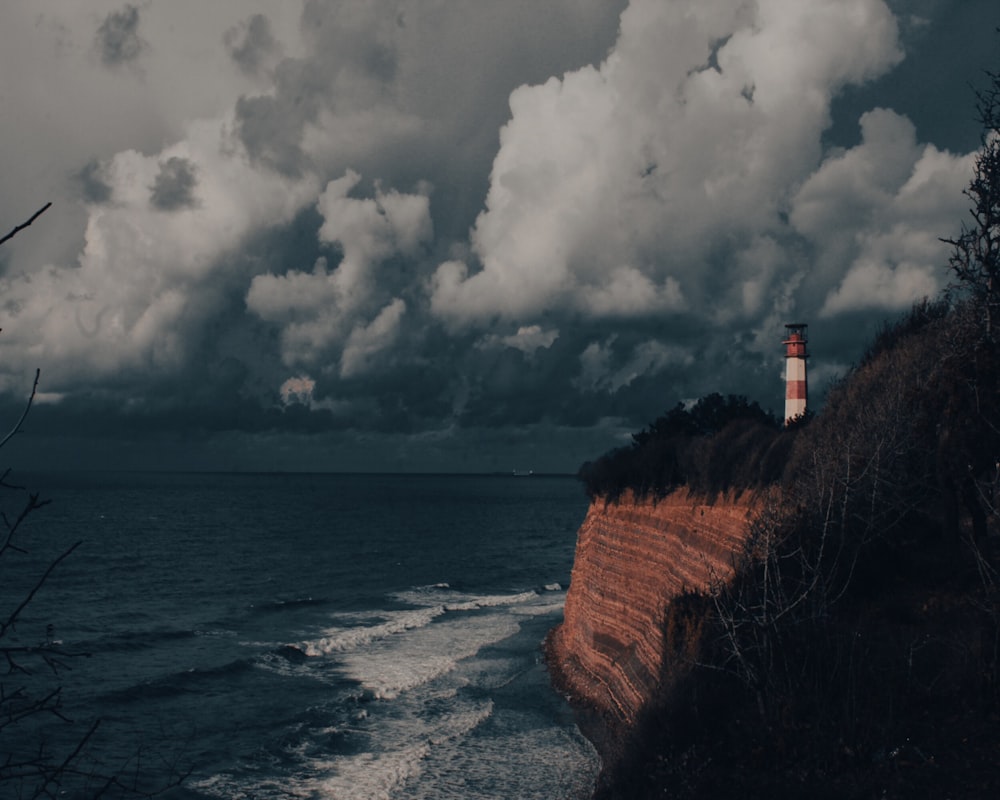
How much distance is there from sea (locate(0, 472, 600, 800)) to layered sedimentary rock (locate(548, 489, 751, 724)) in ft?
6.47

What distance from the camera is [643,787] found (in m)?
18.0

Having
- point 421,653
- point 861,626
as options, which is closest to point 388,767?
point 861,626

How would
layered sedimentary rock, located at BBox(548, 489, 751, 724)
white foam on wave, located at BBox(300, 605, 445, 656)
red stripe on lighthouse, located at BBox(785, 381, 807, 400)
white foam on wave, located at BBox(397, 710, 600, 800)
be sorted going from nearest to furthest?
white foam on wave, located at BBox(397, 710, 600, 800)
layered sedimentary rock, located at BBox(548, 489, 751, 724)
white foam on wave, located at BBox(300, 605, 445, 656)
red stripe on lighthouse, located at BBox(785, 381, 807, 400)

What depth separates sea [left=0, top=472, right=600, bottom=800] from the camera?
2777 centimetres

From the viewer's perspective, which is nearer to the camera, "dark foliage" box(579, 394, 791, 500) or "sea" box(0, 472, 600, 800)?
"sea" box(0, 472, 600, 800)

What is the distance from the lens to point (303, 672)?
41.6 metres

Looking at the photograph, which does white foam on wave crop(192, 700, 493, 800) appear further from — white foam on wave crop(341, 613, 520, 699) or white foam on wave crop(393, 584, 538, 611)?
white foam on wave crop(393, 584, 538, 611)

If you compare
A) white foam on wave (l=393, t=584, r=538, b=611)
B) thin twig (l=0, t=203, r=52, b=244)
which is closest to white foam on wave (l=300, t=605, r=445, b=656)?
white foam on wave (l=393, t=584, r=538, b=611)

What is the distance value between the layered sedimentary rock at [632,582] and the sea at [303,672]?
1972 mm

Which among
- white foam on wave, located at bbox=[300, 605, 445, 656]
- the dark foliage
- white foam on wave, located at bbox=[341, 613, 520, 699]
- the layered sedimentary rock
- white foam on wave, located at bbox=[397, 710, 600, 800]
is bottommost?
white foam on wave, located at bbox=[300, 605, 445, 656]

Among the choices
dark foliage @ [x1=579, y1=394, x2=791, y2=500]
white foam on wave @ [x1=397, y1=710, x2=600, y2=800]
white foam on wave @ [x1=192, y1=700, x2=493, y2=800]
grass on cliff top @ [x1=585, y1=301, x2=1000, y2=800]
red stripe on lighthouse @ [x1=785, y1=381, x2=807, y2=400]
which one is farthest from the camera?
red stripe on lighthouse @ [x1=785, y1=381, x2=807, y2=400]

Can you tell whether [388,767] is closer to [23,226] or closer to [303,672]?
[303,672]

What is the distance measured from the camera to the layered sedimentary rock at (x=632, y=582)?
1217 inches

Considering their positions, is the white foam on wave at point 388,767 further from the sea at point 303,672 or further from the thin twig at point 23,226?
the thin twig at point 23,226
